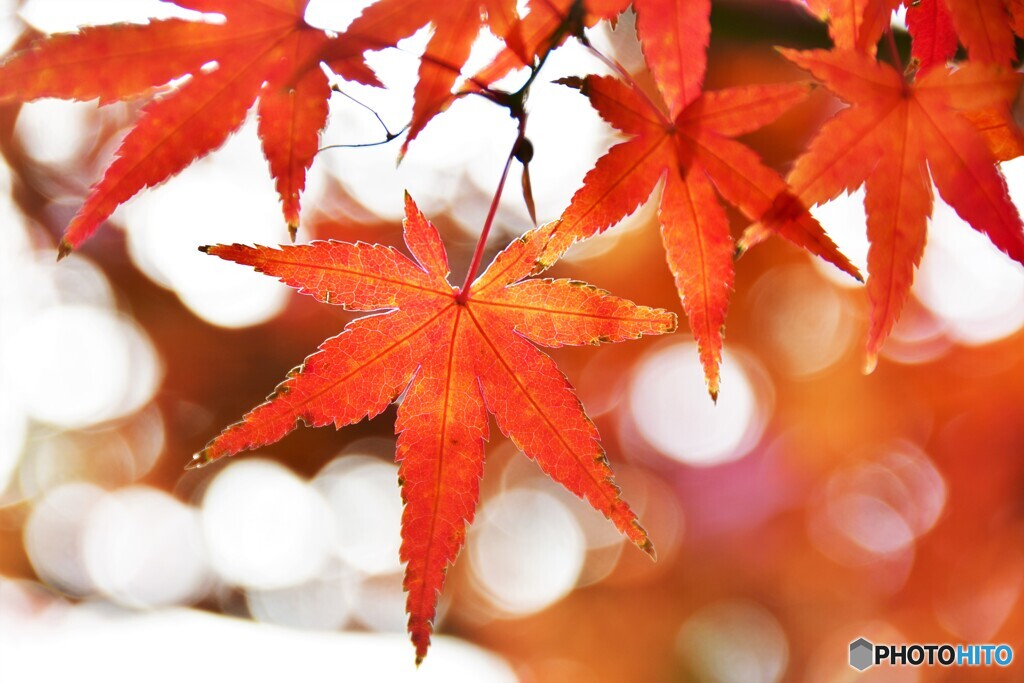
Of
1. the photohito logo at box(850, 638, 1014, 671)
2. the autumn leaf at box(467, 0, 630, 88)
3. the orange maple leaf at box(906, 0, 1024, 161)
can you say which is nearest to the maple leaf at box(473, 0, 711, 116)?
the autumn leaf at box(467, 0, 630, 88)

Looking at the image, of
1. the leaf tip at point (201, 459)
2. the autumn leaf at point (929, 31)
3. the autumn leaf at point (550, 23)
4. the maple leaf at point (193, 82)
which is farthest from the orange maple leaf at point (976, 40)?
the leaf tip at point (201, 459)

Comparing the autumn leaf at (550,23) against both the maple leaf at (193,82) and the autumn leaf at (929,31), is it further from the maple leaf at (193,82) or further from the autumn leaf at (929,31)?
the autumn leaf at (929,31)

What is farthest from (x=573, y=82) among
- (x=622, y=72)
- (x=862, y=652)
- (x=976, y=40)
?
(x=862, y=652)

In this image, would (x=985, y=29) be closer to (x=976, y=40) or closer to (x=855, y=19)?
(x=976, y=40)

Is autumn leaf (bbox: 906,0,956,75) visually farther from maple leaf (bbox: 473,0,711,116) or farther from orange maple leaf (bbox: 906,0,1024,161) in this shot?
maple leaf (bbox: 473,0,711,116)

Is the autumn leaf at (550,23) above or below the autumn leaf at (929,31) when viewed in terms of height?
below
